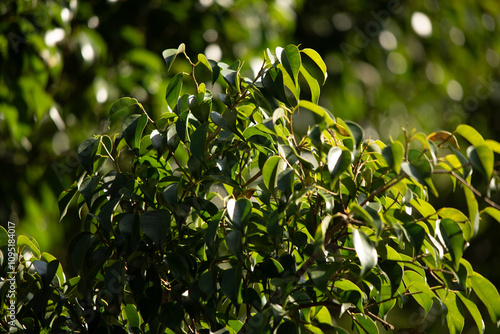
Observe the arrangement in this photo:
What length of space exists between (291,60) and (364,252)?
0.70ft

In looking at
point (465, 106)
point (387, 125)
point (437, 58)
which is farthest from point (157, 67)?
point (465, 106)

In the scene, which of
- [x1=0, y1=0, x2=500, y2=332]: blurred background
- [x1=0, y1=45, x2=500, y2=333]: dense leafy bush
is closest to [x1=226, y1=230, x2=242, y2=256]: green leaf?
[x1=0, y1=45, x2=500, y2=333]: dense leafy bush

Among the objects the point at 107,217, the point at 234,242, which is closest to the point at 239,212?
the point at 234,242

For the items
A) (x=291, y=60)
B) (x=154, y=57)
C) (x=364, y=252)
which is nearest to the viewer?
(x=364, y=252)

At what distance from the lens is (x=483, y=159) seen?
43 cm

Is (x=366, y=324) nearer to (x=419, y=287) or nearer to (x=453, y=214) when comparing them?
(x=419, y=287)

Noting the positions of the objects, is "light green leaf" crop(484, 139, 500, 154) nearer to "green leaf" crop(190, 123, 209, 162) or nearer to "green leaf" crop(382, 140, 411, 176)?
"green leaf" crop(382, 140, 411, 176)

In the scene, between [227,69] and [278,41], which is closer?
[227,69]

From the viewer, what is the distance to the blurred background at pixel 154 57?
1.37 meters

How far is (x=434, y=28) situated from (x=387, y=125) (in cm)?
46

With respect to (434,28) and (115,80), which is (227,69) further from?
(434,28)

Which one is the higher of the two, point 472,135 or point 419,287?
point 472,135

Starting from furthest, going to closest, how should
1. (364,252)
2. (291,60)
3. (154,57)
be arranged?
(154,57) < (291,60) < (364,252)

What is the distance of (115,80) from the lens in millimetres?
1492
